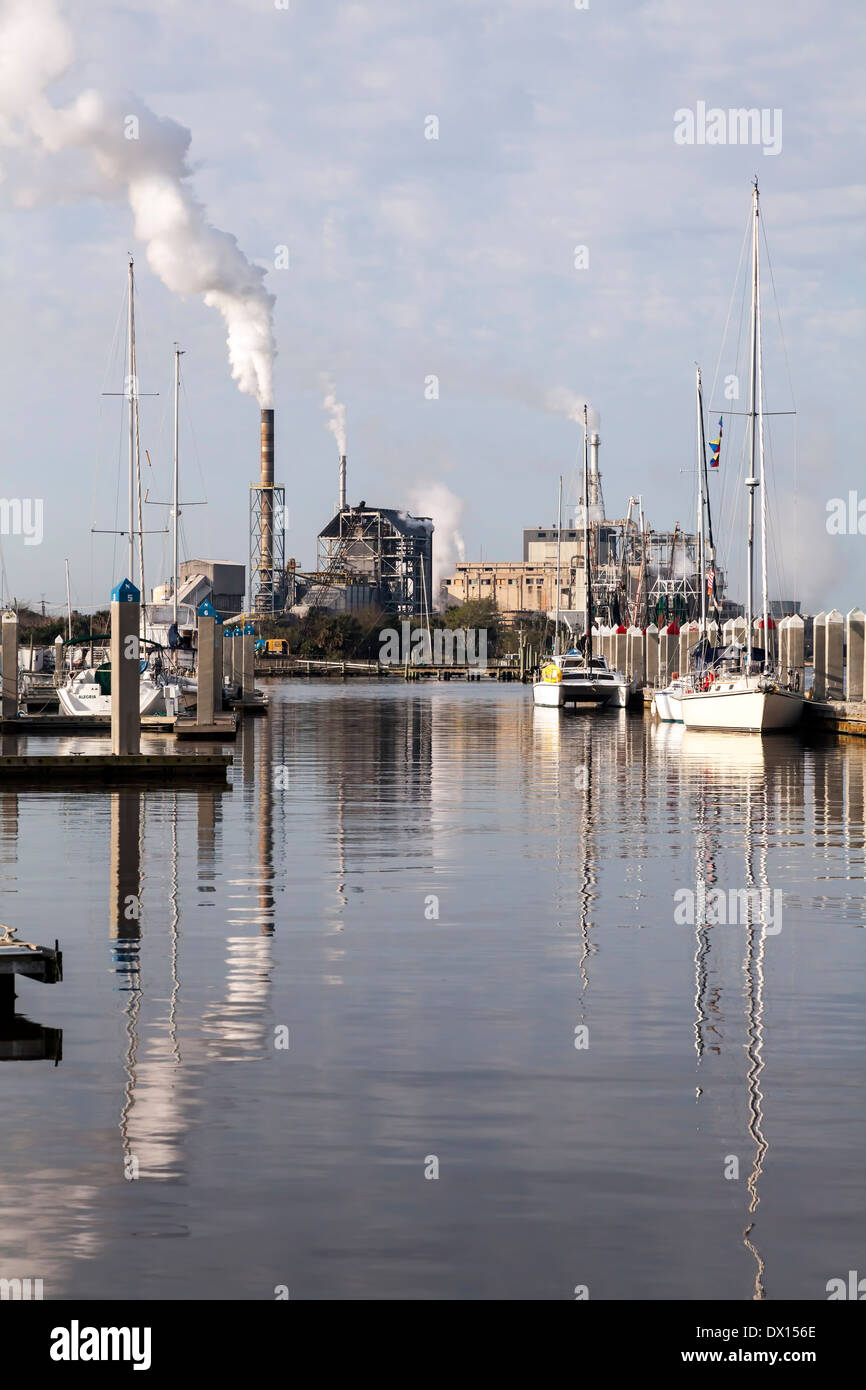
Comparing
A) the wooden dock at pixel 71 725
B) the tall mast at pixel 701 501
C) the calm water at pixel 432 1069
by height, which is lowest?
the calm water at pixel 432 1069

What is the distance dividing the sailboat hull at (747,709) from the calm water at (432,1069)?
35730mm

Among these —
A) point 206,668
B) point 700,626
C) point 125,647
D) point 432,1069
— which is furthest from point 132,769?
point 700,626

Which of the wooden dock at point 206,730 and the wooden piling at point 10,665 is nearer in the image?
the wooden dock at point 206,730

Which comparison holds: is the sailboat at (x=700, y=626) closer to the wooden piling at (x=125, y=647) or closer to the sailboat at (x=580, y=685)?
the sailboat at (x=580, y=685)

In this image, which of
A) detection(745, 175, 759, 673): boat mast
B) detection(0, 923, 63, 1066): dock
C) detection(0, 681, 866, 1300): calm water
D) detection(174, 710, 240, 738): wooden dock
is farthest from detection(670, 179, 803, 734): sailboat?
detection(0, 923, 63, 1066): dock

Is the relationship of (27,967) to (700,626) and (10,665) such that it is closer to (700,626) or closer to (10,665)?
(10,665)

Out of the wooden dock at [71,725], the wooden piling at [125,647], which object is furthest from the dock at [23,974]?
the wooden dock at [71,725]

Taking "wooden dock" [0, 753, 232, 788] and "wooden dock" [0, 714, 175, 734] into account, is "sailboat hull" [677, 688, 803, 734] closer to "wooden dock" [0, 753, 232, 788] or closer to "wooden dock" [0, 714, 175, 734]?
"wooden dock" [0, 714, 175, 734]

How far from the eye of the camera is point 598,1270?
30.6 ft

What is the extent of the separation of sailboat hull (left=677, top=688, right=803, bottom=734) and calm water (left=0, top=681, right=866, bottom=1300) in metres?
35.7

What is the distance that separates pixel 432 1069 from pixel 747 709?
179ft

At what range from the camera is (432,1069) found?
13.6m

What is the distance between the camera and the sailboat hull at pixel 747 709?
6538cm
